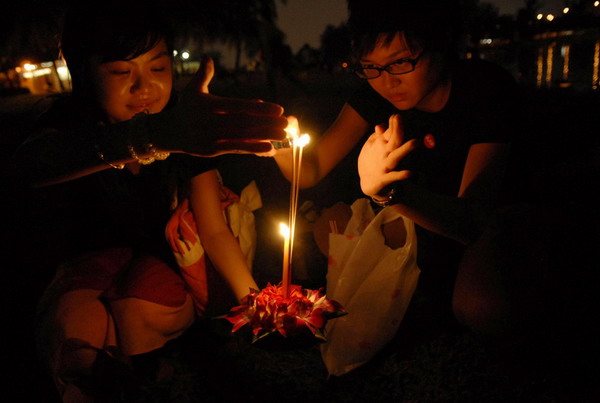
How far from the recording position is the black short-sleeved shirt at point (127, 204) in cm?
249

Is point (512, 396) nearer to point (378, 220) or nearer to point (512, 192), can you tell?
point (378, 220)

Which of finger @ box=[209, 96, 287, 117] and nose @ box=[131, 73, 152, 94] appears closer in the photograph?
finger @ box=[209, 96, 287, 117]

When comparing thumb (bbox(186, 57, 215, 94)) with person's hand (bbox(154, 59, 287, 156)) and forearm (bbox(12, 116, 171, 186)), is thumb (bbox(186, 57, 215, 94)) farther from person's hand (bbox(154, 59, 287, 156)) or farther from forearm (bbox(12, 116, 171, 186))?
forearm (bbox(12, 116, 171, 186))

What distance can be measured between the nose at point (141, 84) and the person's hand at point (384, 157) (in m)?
1.18

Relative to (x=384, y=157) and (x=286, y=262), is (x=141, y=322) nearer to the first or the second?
(x=286, y=262)

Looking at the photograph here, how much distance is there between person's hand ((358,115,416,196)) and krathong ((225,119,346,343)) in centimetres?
39

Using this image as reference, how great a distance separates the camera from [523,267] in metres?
2.38

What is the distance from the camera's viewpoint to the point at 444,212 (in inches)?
84.4

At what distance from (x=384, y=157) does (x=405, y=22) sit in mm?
808

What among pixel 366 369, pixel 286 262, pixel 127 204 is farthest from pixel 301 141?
pixel 366 369

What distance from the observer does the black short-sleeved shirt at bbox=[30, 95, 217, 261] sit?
249cm

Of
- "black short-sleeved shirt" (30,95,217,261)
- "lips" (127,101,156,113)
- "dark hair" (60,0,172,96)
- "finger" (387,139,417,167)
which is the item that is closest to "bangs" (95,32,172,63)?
"dark hair" (60,0,172,96)

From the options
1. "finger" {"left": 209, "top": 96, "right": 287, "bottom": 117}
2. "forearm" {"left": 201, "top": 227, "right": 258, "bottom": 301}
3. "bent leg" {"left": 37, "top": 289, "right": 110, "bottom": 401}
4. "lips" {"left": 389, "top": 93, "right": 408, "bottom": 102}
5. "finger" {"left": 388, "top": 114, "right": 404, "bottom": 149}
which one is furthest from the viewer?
"forearm" {"left": 201, "top": 227, "right": 258, "bottom": 301}

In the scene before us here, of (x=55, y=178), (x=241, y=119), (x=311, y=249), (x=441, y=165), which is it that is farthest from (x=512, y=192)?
(x=55, y=178)
